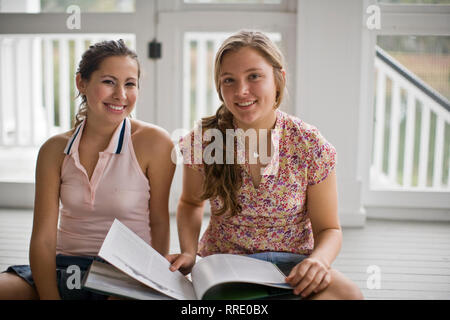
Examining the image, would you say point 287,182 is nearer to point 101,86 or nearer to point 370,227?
point 101,86

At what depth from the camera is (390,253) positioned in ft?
6.82

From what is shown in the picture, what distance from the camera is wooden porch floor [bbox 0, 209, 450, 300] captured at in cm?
168

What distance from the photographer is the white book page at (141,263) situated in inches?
35.2

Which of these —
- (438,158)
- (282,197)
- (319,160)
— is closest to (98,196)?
(282,197)

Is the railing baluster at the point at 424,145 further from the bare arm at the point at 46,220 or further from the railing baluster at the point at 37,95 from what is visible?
the railing baluster at the point at 37,95

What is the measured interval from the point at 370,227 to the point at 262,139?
1493 millimetres

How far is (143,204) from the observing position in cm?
130

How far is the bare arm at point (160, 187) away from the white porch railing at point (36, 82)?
2.22 m

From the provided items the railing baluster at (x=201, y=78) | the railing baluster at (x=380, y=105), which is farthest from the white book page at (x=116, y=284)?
the railing baluster at (x=380, y=105)

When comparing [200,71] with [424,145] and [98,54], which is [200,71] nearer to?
[424,145]

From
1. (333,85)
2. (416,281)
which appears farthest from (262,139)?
(333,85)

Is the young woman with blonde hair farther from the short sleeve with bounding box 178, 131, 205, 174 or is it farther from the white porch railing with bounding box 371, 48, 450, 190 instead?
the white porch railing with bounding box 371, 48, 450, 190

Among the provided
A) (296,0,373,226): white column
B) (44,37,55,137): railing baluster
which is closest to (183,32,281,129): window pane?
(296,0,373,226): white column

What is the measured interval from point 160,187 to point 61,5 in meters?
1.84
